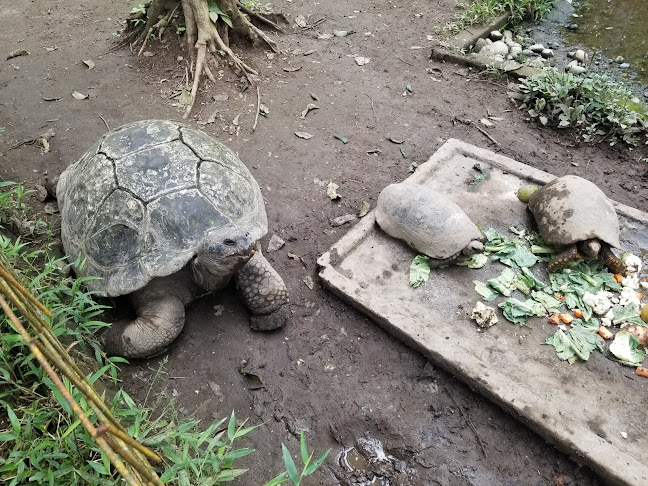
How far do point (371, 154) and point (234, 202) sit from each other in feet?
6.89

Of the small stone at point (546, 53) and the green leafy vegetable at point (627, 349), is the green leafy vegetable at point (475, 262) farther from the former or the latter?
the small stone at point (546, 53)

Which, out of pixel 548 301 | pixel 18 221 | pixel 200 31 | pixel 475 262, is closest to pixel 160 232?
pixel 18 221

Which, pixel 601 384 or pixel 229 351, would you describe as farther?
pixel 229 351

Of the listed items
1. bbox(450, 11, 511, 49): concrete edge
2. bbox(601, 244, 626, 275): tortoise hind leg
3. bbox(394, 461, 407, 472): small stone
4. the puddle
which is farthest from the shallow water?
bbox(394, 461, 407, 472): small stone

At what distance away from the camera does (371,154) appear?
4.81m

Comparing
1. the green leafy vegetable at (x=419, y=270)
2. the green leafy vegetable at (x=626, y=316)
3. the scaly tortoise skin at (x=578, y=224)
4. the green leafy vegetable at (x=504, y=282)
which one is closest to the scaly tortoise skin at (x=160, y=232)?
the green leafy vegetable at (x=419, y=270)

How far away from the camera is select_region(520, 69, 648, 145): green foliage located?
484 centimetres

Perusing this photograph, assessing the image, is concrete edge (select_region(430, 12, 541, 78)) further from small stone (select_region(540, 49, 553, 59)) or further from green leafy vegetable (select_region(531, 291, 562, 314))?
green leafy vegetable (select_region(531, 291, 562, 314))

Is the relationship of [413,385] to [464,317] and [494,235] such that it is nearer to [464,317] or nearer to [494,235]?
[464,317]

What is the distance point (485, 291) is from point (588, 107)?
312cm

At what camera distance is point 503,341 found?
3086mm

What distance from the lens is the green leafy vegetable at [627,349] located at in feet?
9.64

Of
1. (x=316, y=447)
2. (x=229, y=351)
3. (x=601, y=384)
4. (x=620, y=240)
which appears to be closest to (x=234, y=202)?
(x=229, y=351)

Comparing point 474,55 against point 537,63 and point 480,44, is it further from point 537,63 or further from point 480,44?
point 537,63
